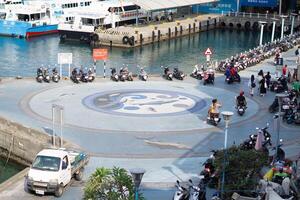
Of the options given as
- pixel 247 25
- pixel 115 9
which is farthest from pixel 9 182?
pixel 247 25

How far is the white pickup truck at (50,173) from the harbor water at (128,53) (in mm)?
33397

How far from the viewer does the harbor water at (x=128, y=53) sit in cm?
6278

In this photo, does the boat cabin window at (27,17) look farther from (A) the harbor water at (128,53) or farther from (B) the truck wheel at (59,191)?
(B) the truck wheel at (59,191)

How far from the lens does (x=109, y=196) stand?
17031mm

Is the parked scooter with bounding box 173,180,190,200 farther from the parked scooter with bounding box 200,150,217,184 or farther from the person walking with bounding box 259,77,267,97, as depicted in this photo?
the person walking with bounding box 259,77,267,97

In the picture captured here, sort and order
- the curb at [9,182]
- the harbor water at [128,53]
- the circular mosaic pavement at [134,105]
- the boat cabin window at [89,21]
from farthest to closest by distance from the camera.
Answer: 1. the boat cabin window at [89,21]
2. the harbor water at [128,53]
3. the circular mosaic pavement at [134,105]
4. the curb at [9,182]

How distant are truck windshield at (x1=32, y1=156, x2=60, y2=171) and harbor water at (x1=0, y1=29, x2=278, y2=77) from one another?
33.5 m

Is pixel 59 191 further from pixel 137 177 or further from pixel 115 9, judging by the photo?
pixel 115 9

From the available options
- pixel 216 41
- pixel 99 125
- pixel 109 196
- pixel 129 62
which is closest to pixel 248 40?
pixel 216 41

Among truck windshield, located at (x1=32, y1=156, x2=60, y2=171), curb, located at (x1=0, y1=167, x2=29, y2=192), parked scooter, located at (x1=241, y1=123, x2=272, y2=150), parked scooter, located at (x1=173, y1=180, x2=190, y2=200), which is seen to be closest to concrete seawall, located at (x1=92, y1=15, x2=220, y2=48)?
parked scooter, located at (x1=241, y1=123, x2=272, y2=150)

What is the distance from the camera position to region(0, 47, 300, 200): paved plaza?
83.3 feet

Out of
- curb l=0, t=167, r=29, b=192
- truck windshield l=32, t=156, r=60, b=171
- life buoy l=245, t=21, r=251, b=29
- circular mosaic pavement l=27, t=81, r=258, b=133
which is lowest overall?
curb l=0, t=167, r=29, b=192

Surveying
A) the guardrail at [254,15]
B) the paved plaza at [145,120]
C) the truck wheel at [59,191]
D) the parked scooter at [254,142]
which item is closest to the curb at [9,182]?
the paved plaza at [145,120]

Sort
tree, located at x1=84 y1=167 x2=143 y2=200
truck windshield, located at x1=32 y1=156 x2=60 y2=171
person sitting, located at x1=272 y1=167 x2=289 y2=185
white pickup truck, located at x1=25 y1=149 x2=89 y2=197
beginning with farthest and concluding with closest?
truck windshield, located at x1=32 y1=156 x2=60 y2=171
white pickup truck, located at x1=25 y1=149 x2=89 y2=197
person sitting, located at x1=272 y1=167 x2=289 y2=185
tree, located at x1=84 y1=167 x2=143 y2=200
